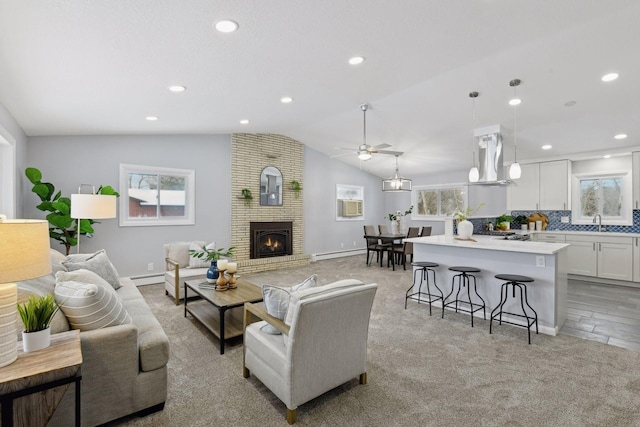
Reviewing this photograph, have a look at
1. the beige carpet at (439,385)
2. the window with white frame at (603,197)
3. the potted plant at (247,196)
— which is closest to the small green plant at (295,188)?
the potted plant at (247,196)

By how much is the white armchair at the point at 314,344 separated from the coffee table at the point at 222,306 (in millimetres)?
726

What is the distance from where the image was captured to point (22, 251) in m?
1.36

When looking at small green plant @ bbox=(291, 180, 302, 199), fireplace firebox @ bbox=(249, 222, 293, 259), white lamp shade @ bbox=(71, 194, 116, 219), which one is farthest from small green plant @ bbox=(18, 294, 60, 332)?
small green plant @ bbox=(291, 180, 302, 199)

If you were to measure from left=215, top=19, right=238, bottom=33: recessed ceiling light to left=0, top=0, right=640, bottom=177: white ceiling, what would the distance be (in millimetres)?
45

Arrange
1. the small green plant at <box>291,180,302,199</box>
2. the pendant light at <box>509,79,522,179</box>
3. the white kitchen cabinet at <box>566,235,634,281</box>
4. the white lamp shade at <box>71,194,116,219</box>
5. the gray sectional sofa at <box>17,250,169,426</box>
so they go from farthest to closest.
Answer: the small green plant at <box>291,180,302,199</box>, the white kitchen cabinet at <box>566,235,634,281</box>, the pendant light at <box>509,79,522,179</box>, the white lamp shade at <box>71,194,116,219</box>, the gray sectional sofa at <box>17,250,169,426</box>

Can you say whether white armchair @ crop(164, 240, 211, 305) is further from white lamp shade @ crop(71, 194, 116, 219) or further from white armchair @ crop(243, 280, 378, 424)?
white armchair @ crop(243, 280, 378, 424)

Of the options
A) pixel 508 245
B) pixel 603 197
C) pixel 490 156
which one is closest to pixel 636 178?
pixel 603 197

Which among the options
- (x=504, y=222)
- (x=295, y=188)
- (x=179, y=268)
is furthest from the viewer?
(x=295, y=188)

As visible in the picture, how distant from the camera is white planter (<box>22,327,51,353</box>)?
155cm

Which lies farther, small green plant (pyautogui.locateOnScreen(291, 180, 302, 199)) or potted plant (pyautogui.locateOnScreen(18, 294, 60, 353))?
small green plant (pyautogui.locateOnScreen(291, 180, 302, 199))

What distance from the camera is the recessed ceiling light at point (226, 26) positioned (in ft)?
7.26

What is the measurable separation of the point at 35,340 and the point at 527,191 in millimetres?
7851

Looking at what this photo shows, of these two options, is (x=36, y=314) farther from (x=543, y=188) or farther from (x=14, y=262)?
(x=543, y=188)

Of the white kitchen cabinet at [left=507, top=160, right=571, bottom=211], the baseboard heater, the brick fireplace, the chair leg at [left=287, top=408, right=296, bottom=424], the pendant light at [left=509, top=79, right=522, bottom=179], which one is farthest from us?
the baseboard heater
